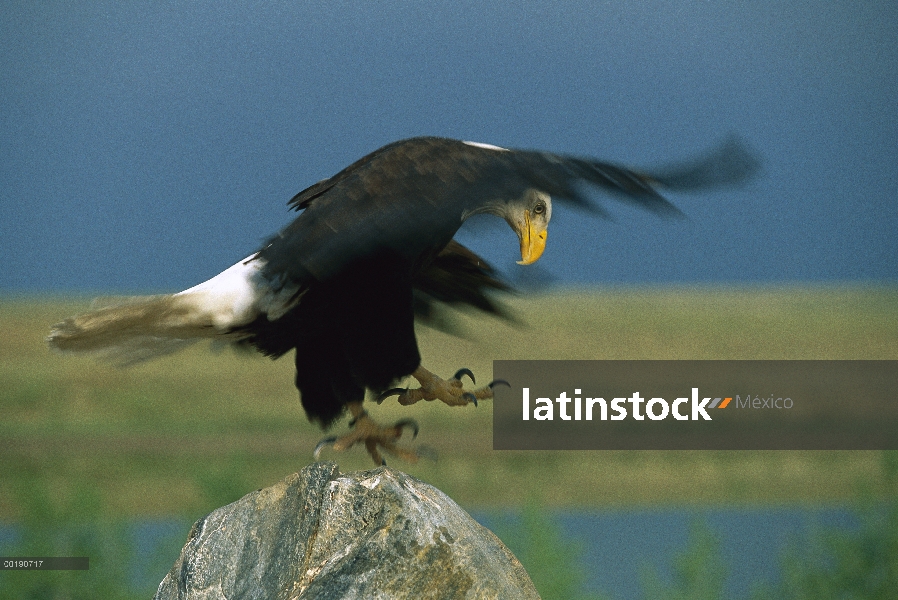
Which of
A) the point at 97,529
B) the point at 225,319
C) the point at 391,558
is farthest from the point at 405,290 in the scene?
the point at 97,529

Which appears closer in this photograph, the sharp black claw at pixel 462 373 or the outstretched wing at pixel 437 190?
the outstretched wing at pixel 437 190

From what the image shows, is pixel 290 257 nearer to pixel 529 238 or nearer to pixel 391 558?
pixel 529 238

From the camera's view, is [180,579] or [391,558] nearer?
[391,558]

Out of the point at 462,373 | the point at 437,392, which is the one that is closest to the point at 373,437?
the point at 437,392

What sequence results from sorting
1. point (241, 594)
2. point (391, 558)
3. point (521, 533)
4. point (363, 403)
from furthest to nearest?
point (521, 533)
point (363, 403)
point (241, 594)
point (391, 558)

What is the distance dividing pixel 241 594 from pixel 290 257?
0.91 meters

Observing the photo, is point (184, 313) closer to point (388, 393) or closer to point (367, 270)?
point (367, 270)

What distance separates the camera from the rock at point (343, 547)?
224 centimetres

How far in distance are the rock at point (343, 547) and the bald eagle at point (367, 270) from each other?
430 millimetres

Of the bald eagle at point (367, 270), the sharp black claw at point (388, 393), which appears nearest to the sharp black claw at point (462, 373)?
the bald eagle at point (367, 270)

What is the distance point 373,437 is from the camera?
2916 millimetres

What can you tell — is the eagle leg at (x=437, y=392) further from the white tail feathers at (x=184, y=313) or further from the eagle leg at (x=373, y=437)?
the white tail feathers at (x=184, y=313)

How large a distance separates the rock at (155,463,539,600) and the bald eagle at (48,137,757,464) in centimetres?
43

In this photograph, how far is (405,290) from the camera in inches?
106
